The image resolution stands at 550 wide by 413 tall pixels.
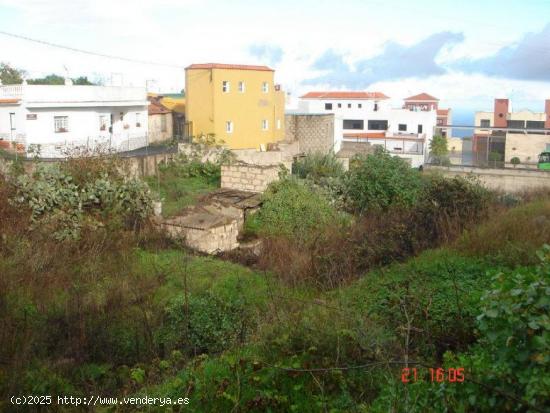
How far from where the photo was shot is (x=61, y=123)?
78.9 feet

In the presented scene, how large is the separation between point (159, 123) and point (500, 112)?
3593cm

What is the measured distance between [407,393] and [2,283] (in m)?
6.78

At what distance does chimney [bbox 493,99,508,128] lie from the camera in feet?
176

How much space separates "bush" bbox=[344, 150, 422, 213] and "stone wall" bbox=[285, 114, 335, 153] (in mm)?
15731

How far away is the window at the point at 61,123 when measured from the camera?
23688 millimetres

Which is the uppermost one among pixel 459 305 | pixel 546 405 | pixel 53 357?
pixel 546 405

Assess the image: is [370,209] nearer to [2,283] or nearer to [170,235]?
[170,235]

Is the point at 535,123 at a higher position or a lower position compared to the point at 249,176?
higher

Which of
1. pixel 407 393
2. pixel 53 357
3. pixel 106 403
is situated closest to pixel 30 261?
pixel 53 357

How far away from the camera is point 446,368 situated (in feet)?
13.2

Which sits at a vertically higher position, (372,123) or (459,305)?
(372,123)

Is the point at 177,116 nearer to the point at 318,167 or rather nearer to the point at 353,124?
the point at 318,167

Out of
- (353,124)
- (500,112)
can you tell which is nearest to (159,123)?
(353,124)

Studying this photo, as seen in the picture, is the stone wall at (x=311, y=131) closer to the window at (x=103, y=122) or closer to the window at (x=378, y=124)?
the window at (x=103, y=122)
